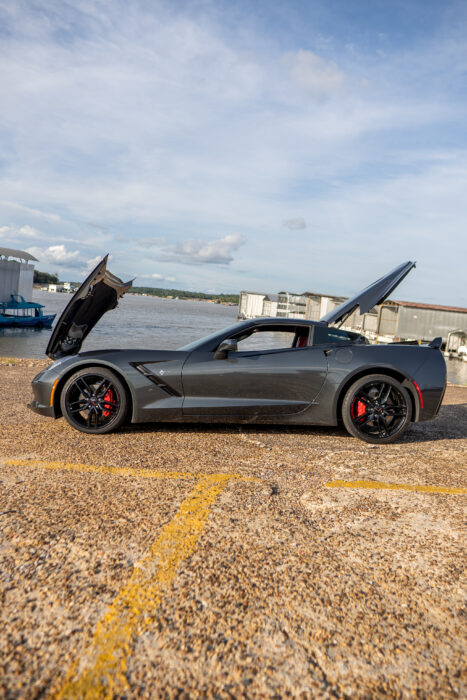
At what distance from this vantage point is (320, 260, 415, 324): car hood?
17.7 feet

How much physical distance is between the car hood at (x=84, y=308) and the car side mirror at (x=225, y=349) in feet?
5.73

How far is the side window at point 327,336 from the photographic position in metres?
4.96

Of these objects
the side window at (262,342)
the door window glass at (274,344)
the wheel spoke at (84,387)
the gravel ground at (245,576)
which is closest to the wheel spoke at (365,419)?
the gravel ground at (245,576)

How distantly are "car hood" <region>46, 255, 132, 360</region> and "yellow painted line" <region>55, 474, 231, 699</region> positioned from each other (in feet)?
10.9

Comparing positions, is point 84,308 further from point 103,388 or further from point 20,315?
point 20,315

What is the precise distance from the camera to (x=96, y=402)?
4.61 meters

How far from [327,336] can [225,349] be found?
3.80ft

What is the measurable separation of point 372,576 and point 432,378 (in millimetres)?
3048

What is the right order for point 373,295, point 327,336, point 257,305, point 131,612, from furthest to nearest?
point 257,305 → point 373,295 → point 327,336 → point 131,612

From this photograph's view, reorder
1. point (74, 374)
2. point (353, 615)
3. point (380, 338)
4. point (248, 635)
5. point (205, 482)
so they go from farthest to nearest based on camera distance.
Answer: point (380, 338)
point (74, 374)
point (205, 482)
point (353, 615)
point (248, 635)

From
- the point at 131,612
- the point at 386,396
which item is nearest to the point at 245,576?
→ the point at 131,612

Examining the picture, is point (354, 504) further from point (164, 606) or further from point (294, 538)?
point (164, 606)

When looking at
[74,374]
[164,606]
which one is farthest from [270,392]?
[164,606]

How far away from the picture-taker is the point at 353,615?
190 centimetres
